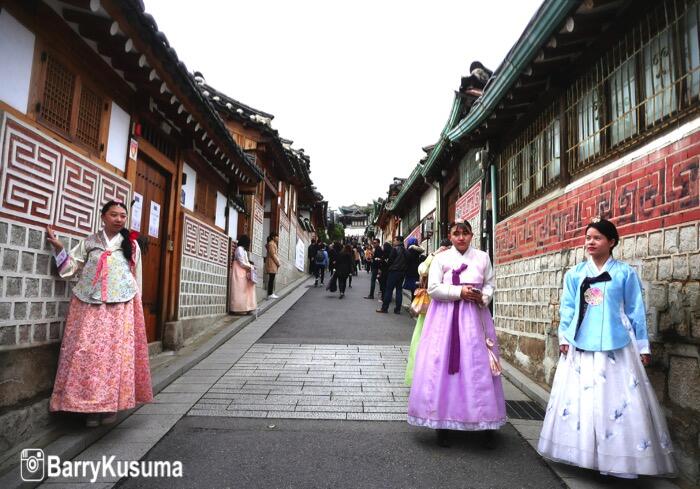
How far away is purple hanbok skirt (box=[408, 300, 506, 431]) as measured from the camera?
3852mm

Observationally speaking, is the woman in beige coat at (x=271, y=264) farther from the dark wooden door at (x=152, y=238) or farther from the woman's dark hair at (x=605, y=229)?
the woman's dark hair at (x=605, y=229)

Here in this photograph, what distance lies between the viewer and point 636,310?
3246 millimetres

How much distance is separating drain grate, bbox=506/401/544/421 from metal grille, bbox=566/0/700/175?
2.73 metres

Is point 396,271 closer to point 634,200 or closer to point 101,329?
point 634,200

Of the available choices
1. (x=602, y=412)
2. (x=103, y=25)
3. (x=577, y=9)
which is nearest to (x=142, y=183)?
(x=103, y=25)

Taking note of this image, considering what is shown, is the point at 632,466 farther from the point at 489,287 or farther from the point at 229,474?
the point at 229,474

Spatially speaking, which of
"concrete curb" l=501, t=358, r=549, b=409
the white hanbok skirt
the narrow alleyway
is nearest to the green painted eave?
the white hanbok skirt

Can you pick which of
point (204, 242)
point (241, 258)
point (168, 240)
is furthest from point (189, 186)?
point (241, 258)

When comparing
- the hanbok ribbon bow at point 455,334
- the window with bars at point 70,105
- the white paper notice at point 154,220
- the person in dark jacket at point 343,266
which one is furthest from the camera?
the person in dark jacket at point 343,266

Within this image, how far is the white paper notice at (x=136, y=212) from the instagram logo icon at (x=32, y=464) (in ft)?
10.8

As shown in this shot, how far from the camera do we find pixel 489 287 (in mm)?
4160

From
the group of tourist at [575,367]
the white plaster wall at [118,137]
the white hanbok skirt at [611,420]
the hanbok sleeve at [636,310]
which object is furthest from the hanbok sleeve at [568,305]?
the white plaster wall at [118,137]

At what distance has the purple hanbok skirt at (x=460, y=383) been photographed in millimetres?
3852

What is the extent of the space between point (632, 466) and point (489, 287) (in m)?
1.67
